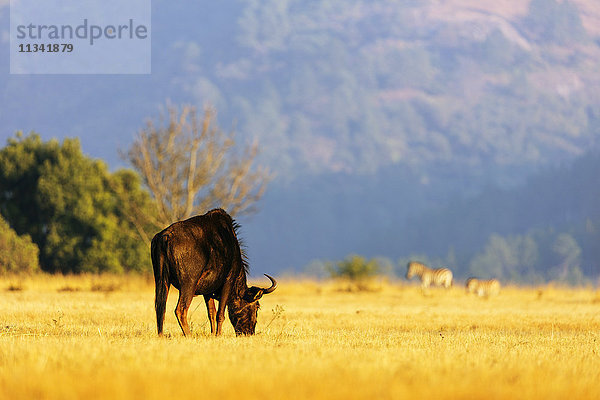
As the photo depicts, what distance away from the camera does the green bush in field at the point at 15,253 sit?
141ft

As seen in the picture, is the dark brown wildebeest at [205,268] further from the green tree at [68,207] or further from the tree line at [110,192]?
the green tree at [68,207]

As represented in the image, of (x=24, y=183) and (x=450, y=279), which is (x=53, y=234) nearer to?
(x=24, y=183)

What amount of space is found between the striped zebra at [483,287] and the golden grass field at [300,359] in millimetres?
16078

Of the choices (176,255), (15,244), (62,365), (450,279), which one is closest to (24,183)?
(15,244)

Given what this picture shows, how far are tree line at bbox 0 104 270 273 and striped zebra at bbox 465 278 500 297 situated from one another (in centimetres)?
1116

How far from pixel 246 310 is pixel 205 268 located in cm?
132

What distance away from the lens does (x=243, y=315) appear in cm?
1500

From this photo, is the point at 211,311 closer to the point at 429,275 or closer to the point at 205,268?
the point at 205,268

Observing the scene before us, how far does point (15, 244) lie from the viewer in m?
43.5

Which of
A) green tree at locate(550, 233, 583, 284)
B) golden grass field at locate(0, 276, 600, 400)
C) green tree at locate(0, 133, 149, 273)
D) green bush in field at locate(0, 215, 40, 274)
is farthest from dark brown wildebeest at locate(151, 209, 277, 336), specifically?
green tree at locate(550, 233, 583, 284)

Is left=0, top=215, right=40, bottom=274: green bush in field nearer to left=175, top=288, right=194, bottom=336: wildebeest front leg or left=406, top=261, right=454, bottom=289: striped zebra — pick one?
left=406, top=261, right=454, bottom=289: striped zebra

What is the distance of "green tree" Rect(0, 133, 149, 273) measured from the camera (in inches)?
1838

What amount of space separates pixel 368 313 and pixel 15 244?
25394 mm

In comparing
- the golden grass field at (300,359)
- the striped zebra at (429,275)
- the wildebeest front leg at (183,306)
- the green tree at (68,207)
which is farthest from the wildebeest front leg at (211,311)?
the green tree at (68,207)
